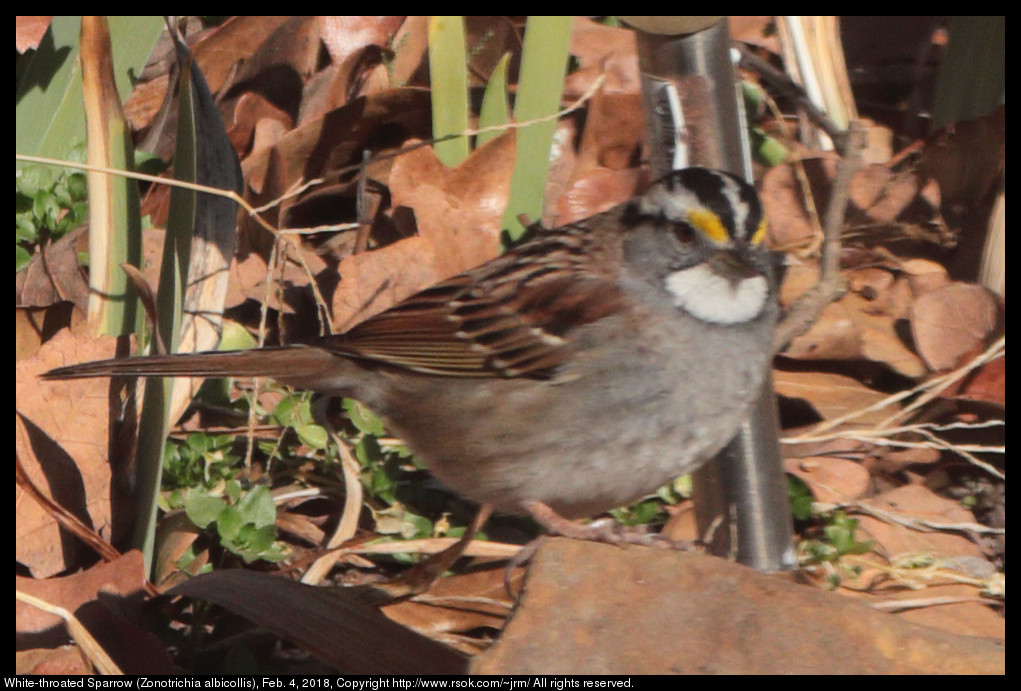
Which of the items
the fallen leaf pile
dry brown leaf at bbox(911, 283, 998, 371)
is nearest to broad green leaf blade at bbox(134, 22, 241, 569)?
the fallen leaf pile

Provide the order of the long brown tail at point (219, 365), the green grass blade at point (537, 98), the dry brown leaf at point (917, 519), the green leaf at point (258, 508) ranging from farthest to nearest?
the green grass blade at point (537, 98), the dry brown leaf at point (917, 519), the green leaf at point (258, 508), the long brown tail at point (219, 365)

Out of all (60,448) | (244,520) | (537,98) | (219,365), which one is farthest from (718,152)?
(60,448)

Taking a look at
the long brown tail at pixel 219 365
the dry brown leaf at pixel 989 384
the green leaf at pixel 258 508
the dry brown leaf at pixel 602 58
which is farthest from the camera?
the dry brown leaf at pixel 602 58

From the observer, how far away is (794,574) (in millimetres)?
2387

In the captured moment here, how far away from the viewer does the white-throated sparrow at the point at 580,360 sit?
2.20 meters

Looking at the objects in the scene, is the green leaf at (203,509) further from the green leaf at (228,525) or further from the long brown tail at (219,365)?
the long brown tail at (219,365)

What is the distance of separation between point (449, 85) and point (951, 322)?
53.9 inches

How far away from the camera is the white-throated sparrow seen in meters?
2.20

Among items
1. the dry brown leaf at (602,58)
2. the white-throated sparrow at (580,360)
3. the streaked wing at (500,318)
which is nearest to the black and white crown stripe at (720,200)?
the white-throated sparrow at (580,360)

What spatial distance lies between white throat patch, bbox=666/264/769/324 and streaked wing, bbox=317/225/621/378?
0.43 ft

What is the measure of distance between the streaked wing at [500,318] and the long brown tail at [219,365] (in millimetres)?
55

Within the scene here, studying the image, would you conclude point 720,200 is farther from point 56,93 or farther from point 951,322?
point 56,93

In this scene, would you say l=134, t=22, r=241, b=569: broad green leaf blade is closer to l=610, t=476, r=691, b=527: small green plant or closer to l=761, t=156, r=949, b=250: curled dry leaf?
l=610, t=476, r=691, b=527: small green plant
